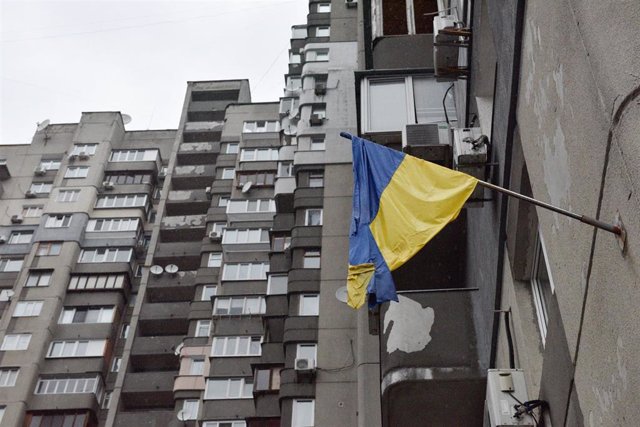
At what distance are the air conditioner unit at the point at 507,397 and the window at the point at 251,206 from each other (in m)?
28.9

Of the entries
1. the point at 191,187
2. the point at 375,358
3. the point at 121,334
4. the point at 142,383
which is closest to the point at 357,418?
the point at 375,358

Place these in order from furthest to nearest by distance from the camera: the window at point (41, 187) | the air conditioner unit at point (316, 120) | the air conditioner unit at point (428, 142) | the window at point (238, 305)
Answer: the window at point (41, 187), the air conditioner unit at point (316, 120), the window at point (238, 305), the air conditioner unit at point (428, 142)

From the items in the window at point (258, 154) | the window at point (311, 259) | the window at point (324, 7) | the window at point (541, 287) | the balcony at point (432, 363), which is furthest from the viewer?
the window at point (324, 7)

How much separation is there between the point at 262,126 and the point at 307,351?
1997 centimetres

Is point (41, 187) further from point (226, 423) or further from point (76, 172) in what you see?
point (226, 423)

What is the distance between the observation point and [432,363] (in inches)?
355

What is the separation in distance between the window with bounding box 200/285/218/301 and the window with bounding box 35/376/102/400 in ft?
20.0

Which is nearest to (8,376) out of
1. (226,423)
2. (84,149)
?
(226,423)

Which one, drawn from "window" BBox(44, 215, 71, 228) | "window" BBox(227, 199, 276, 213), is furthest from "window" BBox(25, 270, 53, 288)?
"window" BBox(227, 199, 276, 213)

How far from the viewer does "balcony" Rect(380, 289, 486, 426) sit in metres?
8.89

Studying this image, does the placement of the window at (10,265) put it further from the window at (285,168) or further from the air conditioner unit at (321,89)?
the air conditioner unit at (321,89)

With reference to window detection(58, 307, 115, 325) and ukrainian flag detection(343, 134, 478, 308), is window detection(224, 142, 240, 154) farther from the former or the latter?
ukrainian flag detection(343, 134, 478, 308)

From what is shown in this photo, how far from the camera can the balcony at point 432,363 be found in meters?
8.89

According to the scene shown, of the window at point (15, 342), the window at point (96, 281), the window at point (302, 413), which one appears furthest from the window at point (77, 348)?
the window at point (302, 413)
